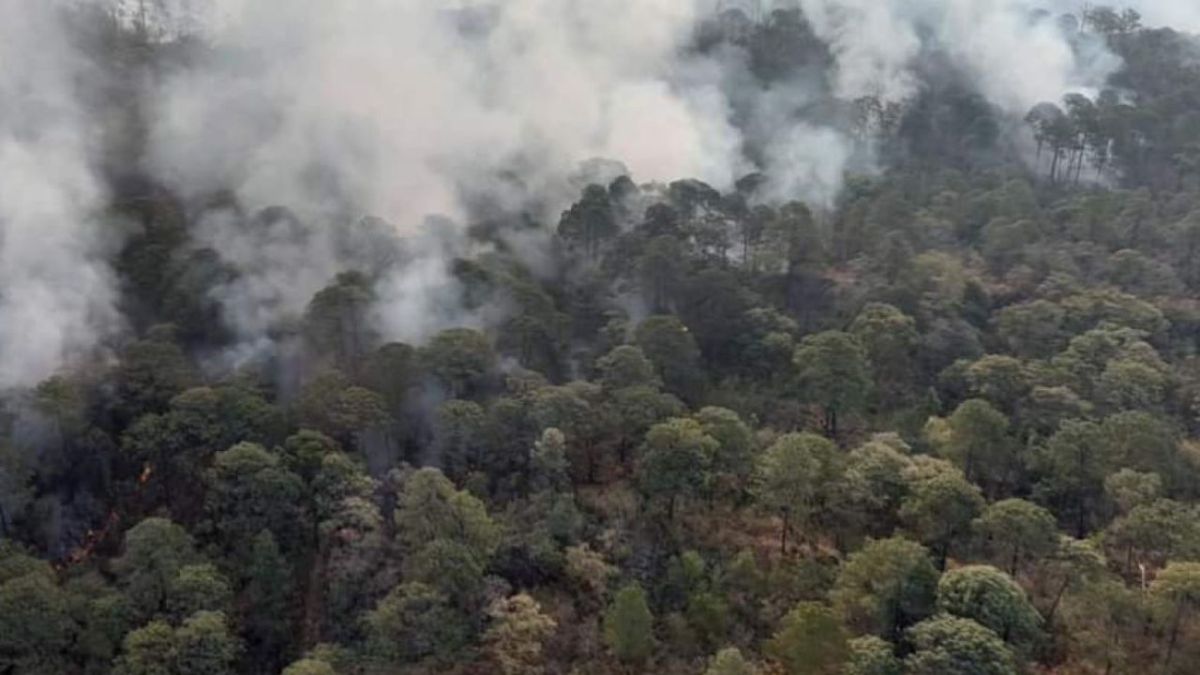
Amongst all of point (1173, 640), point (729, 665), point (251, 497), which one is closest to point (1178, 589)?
point (1173, 640)

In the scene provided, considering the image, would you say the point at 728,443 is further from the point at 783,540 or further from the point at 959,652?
the point at 959,652

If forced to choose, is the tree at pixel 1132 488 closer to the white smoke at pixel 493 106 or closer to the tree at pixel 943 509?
→ the tree at pixel 943 509

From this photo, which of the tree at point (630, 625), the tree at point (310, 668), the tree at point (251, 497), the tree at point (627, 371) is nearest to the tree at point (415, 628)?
the tree at point (310, 668)

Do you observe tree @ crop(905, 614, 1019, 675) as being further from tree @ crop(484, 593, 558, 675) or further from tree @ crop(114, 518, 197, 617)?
tree @ crop(114, 518, 197, 617)

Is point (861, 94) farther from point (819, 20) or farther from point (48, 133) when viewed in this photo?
point (48, 133)

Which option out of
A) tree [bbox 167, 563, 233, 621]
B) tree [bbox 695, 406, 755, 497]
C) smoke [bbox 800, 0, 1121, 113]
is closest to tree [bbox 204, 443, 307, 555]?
tree [bbox 167, 563, 233, 621]

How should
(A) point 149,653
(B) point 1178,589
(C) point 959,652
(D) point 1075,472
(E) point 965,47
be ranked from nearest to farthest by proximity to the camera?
(C) point 959,652, (B) point 1178,589, (A) point 149,653, (D) point 1075,472, (E) point 965,47
